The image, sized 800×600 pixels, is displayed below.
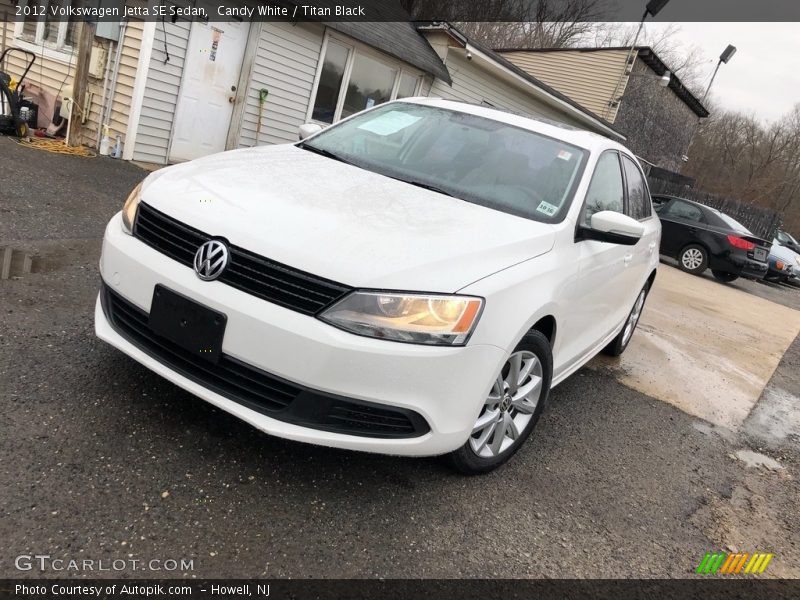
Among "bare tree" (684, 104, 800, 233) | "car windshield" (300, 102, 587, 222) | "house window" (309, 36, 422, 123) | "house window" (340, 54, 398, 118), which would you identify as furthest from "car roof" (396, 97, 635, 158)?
"bare tree" (684, 104, 800, 233)

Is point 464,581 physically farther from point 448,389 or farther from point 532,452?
point 532,452

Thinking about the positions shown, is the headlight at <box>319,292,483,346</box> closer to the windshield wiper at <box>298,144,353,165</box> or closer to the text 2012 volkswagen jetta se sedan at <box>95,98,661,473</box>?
the text 2012 volkswagen jetta se sedan at <box>95,98,661,473</box>

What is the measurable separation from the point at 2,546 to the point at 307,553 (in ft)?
3.12

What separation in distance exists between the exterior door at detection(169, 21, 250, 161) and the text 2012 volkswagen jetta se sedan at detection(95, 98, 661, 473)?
5984 millimetres

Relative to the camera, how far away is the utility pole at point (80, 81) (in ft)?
26.5

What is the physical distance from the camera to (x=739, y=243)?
13.6m

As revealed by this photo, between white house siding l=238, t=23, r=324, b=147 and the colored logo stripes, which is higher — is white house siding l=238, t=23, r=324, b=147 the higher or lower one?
the higher one

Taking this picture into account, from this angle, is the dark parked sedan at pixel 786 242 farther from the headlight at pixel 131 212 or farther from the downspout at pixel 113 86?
the headlight at pixel 131 212

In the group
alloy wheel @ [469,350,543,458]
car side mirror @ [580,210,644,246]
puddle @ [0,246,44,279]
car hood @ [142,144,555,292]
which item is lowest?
puddle @ [0,246,44,279]

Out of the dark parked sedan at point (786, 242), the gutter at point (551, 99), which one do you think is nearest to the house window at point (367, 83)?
the gutter at point (551, 99)

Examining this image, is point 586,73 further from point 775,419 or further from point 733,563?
point 733,563

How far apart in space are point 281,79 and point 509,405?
329 inches

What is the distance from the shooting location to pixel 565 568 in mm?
2467

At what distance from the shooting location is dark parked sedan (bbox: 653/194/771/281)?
13.6 meters
